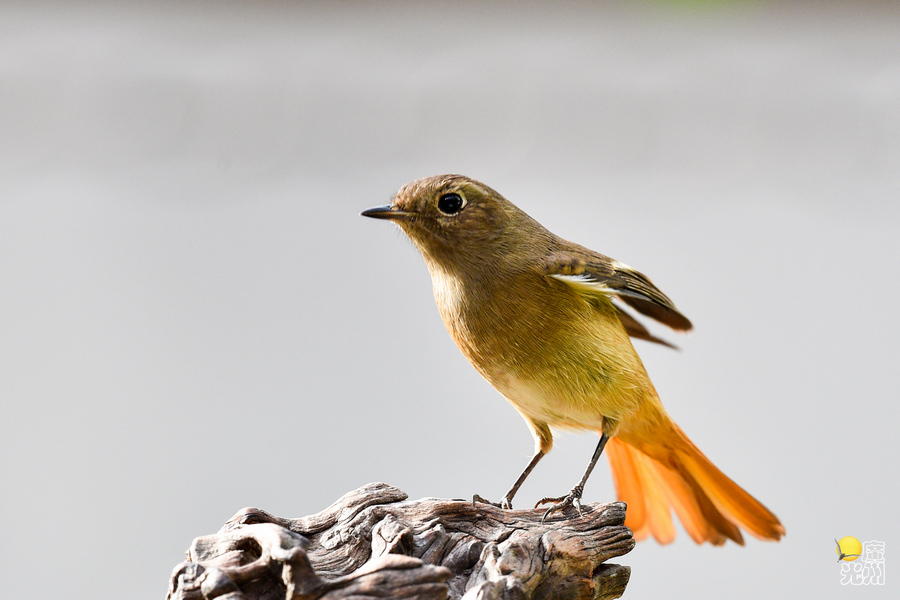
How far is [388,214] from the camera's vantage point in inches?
73.8

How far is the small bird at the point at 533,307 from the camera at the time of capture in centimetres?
188

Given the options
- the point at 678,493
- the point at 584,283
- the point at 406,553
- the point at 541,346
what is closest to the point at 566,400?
the point at 541,346

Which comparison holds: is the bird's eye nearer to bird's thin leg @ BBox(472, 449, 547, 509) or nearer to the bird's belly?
the bird's belly

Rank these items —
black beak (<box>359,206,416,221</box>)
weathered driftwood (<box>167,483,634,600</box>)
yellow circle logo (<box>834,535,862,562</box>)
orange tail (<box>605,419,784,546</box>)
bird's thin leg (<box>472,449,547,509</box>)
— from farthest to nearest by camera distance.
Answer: yellow circle logo (<box>834,535,862,562</box>) → orange tail (<box>605,419,784,546</box>) → bird's thin leg (<box>472,449,547,509</box>) → black beak (<box>359,206,416,221</box>) → weathered driftwood (<box>167,483,634,600</box>)

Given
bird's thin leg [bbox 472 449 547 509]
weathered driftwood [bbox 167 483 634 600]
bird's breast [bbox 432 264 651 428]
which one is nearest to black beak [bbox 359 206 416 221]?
bird's breast [bbox 432 264 651 428]

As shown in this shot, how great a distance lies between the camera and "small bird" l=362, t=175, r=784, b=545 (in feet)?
6.17

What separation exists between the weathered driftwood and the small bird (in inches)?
4.3

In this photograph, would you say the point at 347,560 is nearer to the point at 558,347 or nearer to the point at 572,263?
the point at 558,347

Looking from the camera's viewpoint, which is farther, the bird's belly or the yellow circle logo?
the yellow circle logo

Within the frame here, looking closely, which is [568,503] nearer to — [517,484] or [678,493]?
[517,484]

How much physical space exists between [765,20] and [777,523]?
2.19m

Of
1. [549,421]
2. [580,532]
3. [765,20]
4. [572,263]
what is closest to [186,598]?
[580,532]

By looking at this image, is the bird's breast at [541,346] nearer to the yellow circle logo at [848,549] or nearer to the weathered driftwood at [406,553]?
the weathered driftwood at [406,553]

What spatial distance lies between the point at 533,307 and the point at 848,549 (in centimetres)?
188
